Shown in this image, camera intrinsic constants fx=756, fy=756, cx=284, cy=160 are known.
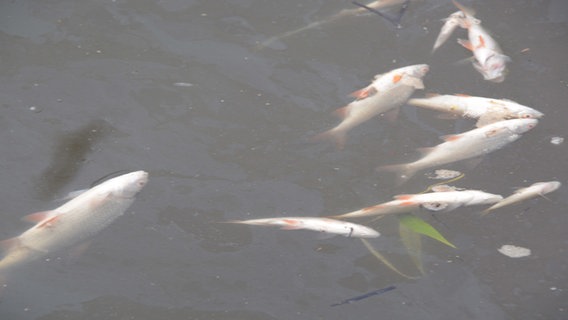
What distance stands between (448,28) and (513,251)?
2.03m

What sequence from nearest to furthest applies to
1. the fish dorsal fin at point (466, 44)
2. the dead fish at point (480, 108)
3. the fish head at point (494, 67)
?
the dead fish at point (480, 108) < the fish head at point (494, 67) < the fish dorsal fin at point (466, 44)

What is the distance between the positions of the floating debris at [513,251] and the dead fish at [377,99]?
1.19 meters

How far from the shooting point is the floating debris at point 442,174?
4.65 meters

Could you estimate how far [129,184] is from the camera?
4246 millimetres

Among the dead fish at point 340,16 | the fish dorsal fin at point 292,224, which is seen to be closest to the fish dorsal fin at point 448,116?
the dead fish at point 340,16

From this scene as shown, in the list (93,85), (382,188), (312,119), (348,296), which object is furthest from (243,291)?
(93,85)

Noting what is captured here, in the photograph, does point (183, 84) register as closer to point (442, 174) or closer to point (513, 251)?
point (442, 174)

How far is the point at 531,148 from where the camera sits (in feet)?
16.1

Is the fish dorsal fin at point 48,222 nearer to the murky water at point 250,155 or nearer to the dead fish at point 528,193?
the murky water at point 250,155

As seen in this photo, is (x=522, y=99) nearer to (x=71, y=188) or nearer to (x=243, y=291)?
(x=243, y=291)

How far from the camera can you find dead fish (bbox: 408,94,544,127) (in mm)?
4949

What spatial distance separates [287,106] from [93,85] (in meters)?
1.33

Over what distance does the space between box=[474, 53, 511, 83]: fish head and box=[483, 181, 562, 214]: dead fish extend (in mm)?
1058

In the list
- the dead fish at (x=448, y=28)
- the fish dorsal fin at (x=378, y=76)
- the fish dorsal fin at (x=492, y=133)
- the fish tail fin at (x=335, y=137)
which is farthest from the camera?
the dead fish at (x=448, y=28)
